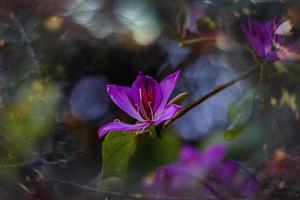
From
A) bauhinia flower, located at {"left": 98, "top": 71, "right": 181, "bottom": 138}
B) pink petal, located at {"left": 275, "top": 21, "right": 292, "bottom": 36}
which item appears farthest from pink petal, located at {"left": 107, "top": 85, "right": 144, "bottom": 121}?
pink petal, located at {"left": 275, "top": 21, "right": 292, "bottom": 36}

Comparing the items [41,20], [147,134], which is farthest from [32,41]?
[147,134]

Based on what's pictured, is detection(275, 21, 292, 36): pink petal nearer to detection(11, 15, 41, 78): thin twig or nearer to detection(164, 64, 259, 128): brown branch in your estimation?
detection(164, 64, 259, 128): brown branch

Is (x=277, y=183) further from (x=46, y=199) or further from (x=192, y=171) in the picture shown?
(x=46, y=199)

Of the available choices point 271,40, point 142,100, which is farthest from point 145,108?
point 271,40

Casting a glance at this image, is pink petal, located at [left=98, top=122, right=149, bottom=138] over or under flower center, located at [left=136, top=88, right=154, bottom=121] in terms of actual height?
under

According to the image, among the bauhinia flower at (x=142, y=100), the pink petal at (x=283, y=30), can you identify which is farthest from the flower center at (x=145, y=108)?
the pink petal at (x=283, y=30)
